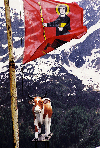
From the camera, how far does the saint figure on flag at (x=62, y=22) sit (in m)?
4.29

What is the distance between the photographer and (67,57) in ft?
51.6

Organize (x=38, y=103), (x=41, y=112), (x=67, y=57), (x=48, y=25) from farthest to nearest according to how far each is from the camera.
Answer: (x=67, y=57), (x=41, y=112), (x=38, y=103), (x=48, y=25)

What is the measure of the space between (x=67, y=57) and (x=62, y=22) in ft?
37.6

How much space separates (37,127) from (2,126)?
6992 millimetres

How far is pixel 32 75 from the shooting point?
14.8 m

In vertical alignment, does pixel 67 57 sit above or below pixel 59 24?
below

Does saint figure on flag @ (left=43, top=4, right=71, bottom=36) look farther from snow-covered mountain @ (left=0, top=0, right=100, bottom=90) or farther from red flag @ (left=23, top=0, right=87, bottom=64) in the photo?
snow-covered mountain @ (left=0, top=0, right=100, bottom=90)

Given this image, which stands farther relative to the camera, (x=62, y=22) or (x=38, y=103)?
(x=38, y=103)

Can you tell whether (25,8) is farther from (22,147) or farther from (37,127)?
(22,147)

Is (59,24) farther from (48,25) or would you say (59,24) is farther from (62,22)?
(48,25)

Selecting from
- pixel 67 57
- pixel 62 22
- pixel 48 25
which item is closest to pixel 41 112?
pixel 48 25

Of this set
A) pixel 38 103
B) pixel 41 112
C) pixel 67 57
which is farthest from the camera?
pixel 67 57

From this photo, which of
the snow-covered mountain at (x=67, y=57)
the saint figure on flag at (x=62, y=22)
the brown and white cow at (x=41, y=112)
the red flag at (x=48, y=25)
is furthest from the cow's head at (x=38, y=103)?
the snow-covered mountain at (x=67, y=57)

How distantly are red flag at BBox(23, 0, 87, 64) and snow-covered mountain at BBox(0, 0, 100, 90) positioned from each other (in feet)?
33.3
